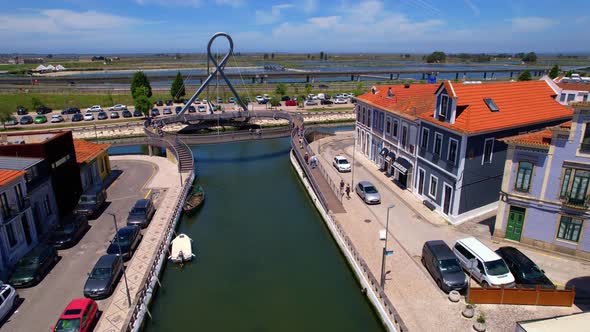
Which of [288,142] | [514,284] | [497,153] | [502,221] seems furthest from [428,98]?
[288,142]

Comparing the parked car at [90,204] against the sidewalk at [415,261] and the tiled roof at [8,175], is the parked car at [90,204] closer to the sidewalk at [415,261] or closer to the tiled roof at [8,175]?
the tiled roof at [8,175]

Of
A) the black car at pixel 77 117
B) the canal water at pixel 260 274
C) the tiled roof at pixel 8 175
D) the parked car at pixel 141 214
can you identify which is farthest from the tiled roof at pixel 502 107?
the black car at pixel 77 117

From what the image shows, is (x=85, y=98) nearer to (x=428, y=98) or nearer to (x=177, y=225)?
(x=177, y=225)

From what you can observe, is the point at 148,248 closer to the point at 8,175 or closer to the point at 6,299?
the point at 6,299

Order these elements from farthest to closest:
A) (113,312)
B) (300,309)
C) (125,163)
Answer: (125,163) → (300,309) → (113,312)

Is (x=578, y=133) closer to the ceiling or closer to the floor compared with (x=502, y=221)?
closer to the ceiling
